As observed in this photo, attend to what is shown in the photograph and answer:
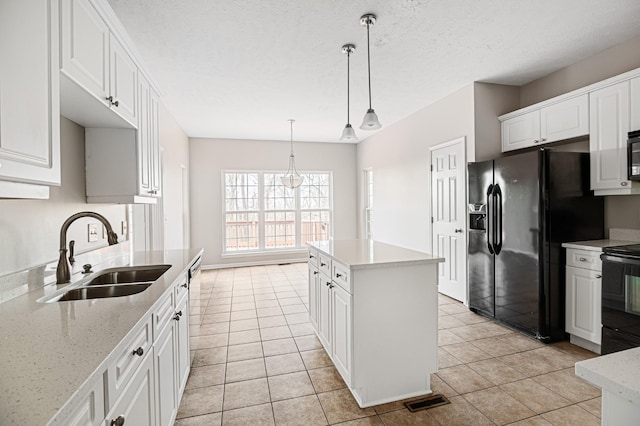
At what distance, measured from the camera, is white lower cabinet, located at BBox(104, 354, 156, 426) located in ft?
3.31

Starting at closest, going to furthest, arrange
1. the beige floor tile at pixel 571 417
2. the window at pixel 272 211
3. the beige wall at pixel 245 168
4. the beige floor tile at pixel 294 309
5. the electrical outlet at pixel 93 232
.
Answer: the beige floor tile at pixel 571 417 → the electrical outlet at pixel 93 232 → the beige floor tile at pixel 294 309 → the beige wall at pixel 245 168 → the window at pixel 272 211

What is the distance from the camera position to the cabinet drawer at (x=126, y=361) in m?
0.97

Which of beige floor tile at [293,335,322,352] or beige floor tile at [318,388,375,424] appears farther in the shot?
beige floor tile at [293,335,322,352]

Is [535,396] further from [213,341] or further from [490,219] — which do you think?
[213,341]

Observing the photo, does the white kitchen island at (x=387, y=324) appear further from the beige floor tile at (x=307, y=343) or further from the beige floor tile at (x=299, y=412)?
the beige floor tile at (x=307, y=343)

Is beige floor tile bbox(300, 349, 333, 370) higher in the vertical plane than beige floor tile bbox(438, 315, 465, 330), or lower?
lower

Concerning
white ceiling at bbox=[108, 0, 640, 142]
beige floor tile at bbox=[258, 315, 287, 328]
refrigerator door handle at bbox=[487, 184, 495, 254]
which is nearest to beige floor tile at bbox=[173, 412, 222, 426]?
beige floor tile at bbox=[258, 315, 287, 328]

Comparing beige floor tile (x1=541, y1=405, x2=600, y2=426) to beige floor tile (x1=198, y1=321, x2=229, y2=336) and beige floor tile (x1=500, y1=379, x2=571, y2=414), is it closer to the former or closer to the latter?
beige floor tile (x1=500, y1=379, x2=571, y2=414)

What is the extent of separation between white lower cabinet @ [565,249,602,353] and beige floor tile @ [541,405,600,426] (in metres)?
0.94

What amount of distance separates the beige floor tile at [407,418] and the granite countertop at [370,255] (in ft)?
3.03

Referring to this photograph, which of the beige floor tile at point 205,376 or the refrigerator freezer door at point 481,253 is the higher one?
the refrigerator freezer door at point 481,253

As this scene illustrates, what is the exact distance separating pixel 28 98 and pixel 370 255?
197 centimetres

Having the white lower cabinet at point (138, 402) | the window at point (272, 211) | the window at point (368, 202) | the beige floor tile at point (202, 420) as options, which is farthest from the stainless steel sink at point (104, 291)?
the window at point (368, 202)

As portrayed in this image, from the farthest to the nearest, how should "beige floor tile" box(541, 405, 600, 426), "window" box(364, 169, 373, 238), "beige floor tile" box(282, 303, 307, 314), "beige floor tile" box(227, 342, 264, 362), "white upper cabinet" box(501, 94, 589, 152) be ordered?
"window" box(364, 169, 373, 238) → "beige floor tile" box(282, 303, 307, 314) → "white upper cabinet" box(501, 94, 589, 152) → "beige floor tile" box(227, 342, 264, 362) → "beige floor tile" box(541, 405, 600, 426)
